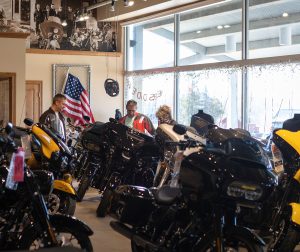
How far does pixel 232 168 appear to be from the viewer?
325 cm

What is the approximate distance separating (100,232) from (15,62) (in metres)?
4.28

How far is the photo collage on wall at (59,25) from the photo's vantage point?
11391 millimetres

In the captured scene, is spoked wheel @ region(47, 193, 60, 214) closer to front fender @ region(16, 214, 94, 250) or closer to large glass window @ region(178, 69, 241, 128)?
front fender @ region(16, 214, 94, 250)

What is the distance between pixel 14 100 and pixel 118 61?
3717 millimetres

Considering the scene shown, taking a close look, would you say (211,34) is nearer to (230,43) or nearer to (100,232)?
(230,43)

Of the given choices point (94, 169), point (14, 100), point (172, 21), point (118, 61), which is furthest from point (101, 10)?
point (94, 169)

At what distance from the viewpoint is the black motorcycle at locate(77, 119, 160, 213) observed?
611 cm

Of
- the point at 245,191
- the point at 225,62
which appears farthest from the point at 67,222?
the point at 225,62

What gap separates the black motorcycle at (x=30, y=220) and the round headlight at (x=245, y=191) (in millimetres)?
1016

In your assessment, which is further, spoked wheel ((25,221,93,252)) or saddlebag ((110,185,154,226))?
saddlebag ((110,185,154,226))

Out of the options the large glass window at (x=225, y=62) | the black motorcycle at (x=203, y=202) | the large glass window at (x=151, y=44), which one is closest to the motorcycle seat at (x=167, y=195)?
the black motorcycle at (x=203, y=202)

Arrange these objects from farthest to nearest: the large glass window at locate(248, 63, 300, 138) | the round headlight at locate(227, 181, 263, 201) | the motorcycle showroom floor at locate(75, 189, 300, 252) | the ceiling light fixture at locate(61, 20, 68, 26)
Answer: the ceiling light fixture at locate(61, 20, 68, 26) < the large glass window at locate(248, 63, 300, 138) < the motorcycle showroom floor at locate(75, 189, 300, 252) < the round headlight at locate(227, 181, 263, 201)

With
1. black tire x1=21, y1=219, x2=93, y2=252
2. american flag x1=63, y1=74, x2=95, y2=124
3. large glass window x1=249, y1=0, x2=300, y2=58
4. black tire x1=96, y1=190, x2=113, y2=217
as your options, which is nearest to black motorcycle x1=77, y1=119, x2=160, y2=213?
black tire x1=96, y1=190, x2=113, y2=217

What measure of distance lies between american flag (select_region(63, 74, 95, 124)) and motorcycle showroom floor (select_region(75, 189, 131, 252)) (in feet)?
14.3
